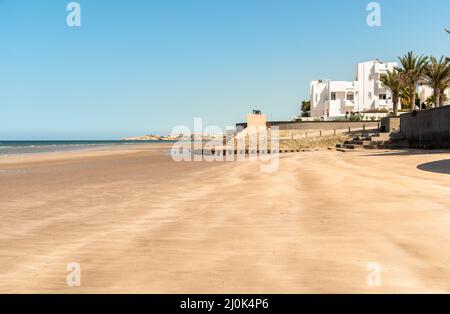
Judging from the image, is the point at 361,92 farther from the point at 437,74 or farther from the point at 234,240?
the point at 234,240

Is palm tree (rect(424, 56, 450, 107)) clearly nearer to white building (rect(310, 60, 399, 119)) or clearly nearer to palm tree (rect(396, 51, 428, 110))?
palm tree (rect(396, 51, 428, 110))

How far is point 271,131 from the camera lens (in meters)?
56.4

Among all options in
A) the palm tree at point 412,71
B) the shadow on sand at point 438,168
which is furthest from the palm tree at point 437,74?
the shadow on sand at point 438,168

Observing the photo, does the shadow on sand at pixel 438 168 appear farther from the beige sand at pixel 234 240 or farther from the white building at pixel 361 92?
the white building at pixel 361 92

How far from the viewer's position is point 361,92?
80875 mm

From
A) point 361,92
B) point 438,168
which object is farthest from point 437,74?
point 361,92

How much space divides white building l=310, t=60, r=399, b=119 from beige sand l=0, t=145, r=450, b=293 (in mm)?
72786

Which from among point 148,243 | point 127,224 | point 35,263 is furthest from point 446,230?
point 35,263

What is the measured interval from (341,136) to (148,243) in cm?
4246

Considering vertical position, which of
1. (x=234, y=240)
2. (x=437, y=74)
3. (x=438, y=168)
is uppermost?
(x=437, y=74)

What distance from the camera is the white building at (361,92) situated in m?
80.1

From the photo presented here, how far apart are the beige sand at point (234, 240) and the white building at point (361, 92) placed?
239 ft

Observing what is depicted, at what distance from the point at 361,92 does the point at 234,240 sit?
80857 mm

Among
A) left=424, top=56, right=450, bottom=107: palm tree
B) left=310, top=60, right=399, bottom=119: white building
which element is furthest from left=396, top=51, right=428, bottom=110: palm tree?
left=310, top=60, right=399, bottom=119: white building
